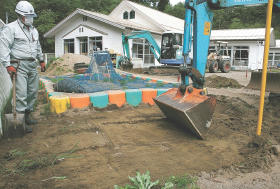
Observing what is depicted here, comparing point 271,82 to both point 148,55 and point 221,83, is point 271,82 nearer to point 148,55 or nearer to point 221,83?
point 221,83

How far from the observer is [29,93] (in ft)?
12.6

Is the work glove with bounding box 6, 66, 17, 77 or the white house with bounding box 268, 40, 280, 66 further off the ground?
the white house with bounding box 268, 40, 280, 66

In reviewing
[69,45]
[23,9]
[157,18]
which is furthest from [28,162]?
[157,18]

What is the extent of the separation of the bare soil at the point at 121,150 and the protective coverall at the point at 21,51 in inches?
25.1

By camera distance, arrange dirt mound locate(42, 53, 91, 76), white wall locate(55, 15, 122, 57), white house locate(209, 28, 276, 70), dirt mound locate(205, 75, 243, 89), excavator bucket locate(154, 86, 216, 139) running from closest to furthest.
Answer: excavator bucket locate(154, 86, 216, 139)
dirt mound locate(205, 75, 243, 89)
dirt mound locate(42, 53, 91, 76)
white wall locate(55, 15, 122, 57)
white house locate(209, 28, 276, 70)

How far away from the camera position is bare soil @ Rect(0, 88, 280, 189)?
2.29 meters

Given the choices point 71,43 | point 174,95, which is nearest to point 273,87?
point 174,95

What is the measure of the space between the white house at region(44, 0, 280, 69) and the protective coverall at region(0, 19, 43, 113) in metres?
12.0

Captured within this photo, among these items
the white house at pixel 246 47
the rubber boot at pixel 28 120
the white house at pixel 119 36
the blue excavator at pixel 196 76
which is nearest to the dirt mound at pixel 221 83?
the blue excavator at pixel 196 76

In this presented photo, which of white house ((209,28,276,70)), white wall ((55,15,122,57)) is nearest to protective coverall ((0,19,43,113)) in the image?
white wall ((55,15,122,57))

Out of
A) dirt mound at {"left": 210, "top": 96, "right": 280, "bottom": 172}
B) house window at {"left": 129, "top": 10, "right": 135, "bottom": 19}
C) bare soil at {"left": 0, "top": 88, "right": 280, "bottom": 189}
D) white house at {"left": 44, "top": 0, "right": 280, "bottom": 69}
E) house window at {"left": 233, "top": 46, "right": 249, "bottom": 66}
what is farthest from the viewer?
house window at {"left": 233, "top": 46, "right": 249, "bottom": 66}

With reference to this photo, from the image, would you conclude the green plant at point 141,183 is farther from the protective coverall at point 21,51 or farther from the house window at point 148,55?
the house window at point 148,55

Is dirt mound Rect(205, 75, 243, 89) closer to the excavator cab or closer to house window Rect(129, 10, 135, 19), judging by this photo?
the excavator cab

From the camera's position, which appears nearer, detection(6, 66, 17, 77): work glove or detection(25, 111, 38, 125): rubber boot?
detection(6, 66, 17, 77): work glove
